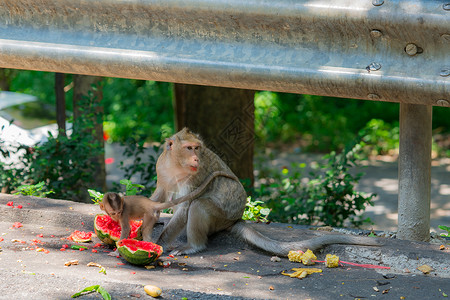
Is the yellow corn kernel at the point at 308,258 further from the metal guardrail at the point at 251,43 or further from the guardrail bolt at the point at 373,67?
the guardrail bolt at the point at 373,67

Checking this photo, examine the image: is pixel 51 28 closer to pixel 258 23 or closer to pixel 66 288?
pixel 258 23

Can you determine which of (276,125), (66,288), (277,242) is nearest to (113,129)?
(276,125)

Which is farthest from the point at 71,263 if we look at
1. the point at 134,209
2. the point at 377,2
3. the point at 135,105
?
the point at 135,105

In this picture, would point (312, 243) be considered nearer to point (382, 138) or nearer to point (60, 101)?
point (60, 101)

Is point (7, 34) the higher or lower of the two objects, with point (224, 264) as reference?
higher

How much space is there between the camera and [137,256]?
3.73 m

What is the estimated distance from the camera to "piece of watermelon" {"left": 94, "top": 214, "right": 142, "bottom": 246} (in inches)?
164

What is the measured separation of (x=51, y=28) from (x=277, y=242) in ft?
7.43

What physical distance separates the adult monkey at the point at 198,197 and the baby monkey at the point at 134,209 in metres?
0.14

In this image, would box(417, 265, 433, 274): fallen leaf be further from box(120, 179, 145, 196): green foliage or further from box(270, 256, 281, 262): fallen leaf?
box(120, 179, 145, 196): green foliage

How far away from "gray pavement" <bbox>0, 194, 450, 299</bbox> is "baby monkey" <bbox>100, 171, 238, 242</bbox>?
0.21 meters

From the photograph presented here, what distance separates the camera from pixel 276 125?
44.1ft

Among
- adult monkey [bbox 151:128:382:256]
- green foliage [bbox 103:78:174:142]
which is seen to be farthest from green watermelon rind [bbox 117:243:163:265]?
green foliage [bbox 103:78:174:142]

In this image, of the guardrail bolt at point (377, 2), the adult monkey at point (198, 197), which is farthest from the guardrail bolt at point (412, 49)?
the adult monkey at point (198, 197)
